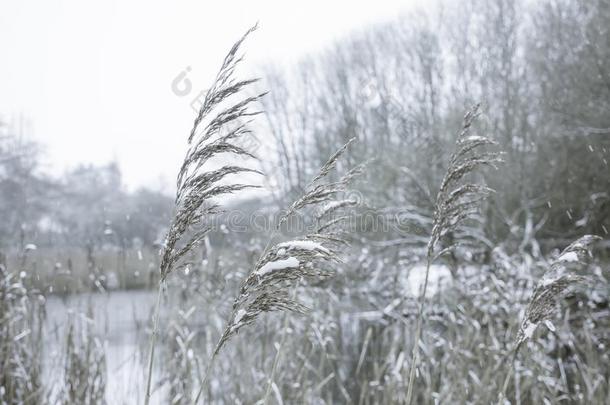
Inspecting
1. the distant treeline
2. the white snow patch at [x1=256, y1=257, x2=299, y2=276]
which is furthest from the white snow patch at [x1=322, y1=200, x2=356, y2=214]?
the distant treeline

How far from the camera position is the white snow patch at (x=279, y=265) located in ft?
4.49

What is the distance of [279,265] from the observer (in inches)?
54.1

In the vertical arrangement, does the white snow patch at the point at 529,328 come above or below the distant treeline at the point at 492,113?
below

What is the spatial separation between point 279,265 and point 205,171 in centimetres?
36

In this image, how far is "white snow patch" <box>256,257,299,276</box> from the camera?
4.49ft

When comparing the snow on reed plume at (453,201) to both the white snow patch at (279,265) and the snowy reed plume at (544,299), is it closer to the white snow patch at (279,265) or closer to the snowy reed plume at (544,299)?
the snowy reed plume at (544,299)

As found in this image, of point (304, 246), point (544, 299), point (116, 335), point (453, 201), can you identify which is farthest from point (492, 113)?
point (304, 246)

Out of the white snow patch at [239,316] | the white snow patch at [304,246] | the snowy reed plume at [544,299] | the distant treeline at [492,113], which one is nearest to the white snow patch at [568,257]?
the snowy reed plume at [544,299]

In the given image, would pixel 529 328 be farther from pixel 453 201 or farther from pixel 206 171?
pixel 206 171

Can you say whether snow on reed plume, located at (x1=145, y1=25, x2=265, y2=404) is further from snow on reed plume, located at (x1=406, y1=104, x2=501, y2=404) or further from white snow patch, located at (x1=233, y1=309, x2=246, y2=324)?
snow on reed plume, located at (x1=406, y1=104, x2=501, y2=404)

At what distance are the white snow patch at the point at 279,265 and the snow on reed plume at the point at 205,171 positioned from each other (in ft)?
0.73

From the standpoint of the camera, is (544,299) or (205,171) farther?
(544,299)

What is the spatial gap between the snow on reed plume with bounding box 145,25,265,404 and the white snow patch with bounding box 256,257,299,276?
0.73 ft

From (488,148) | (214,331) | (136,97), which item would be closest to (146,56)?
(136,97)
